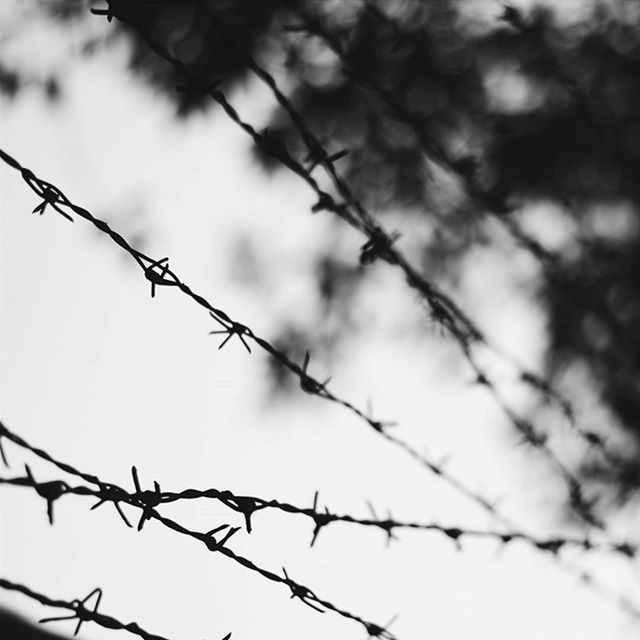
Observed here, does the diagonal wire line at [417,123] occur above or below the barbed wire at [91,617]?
above

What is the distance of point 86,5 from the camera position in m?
3.32

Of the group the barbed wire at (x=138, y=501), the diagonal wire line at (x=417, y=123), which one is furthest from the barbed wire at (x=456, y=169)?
the barbed wire at (x=138, y=501)

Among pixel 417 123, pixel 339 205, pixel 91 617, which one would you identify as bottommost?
pixel 91 617

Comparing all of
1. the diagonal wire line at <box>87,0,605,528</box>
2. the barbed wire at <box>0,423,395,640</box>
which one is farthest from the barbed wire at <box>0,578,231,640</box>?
the diagonal wire line at <box>87,0,605,528</box>

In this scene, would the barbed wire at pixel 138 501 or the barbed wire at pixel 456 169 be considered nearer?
the barbed wire at pixel 138 501

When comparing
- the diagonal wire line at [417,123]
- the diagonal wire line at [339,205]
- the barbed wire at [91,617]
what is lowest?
the barbed wire at [91,617]

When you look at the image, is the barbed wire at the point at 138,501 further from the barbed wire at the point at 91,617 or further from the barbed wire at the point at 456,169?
the barbed wire at the point at 456,169

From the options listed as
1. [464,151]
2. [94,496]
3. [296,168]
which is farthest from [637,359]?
[94,496]

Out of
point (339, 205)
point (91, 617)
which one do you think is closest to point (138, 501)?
point (91, 617)

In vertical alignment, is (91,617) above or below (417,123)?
below

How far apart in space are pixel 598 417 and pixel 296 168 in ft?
10.1

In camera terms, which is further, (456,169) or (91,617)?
(456,169)

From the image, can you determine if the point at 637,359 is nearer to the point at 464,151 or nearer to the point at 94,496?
the point at 464,151

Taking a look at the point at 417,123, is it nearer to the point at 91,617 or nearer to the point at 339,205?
the point at 339,205
